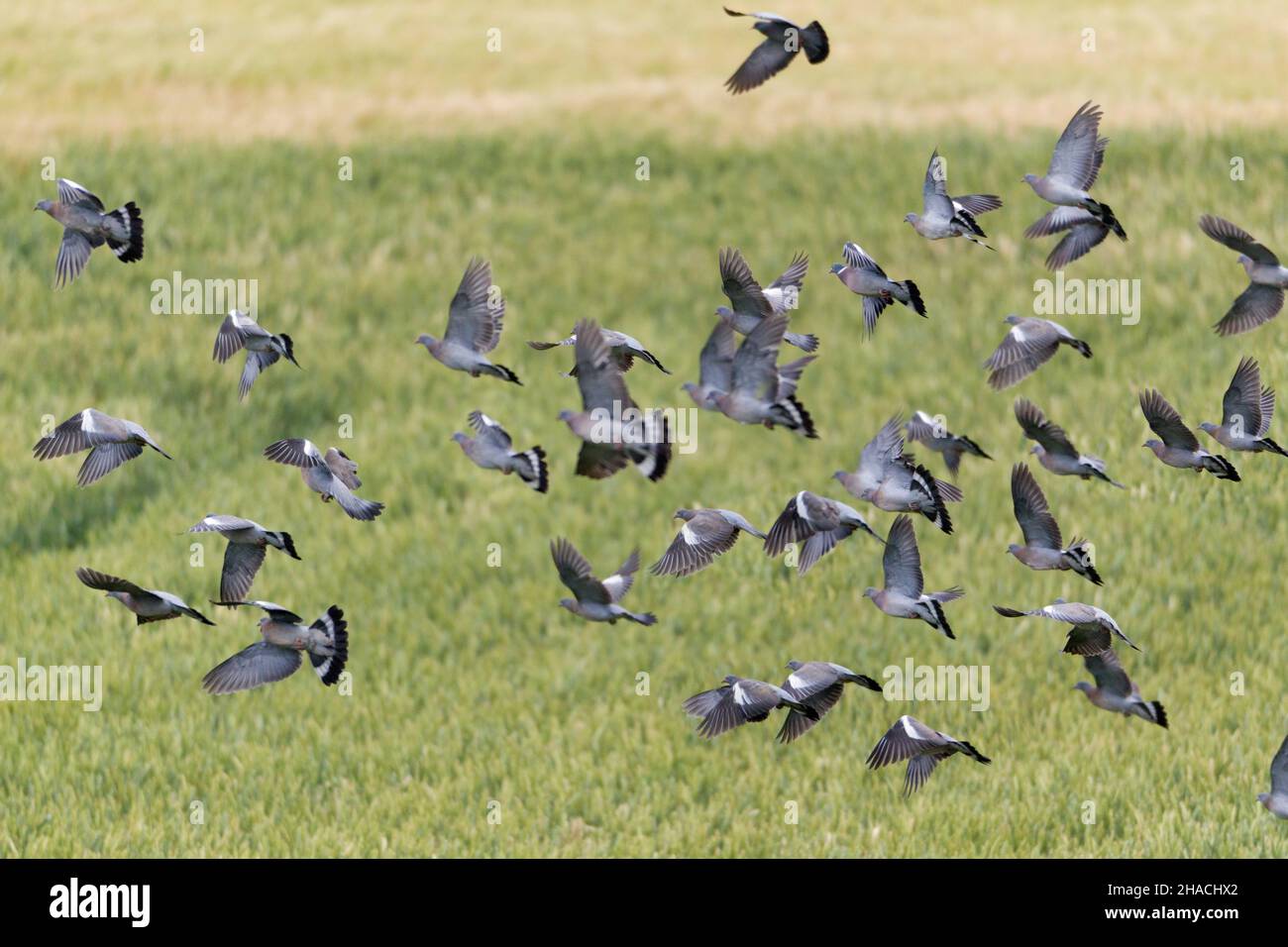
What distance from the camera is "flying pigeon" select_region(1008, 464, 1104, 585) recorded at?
936 centimetres

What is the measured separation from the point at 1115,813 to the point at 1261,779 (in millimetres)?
1058

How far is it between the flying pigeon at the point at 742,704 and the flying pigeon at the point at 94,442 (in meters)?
3.92

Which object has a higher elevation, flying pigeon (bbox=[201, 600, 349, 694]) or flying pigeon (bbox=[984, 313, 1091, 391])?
flying pigeon (bbox=[984, 313, 1091, 391])

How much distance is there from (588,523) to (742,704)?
178 inches

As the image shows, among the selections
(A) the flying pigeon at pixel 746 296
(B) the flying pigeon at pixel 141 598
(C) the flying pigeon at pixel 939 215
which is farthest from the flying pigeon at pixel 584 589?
(C) the flying pigeon at pixel 939 215

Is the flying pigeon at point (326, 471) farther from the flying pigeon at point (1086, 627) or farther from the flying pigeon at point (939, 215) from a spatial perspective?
the flying pigeon at point (1086, 627)

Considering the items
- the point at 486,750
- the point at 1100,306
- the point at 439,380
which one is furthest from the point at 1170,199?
the point at 486,750

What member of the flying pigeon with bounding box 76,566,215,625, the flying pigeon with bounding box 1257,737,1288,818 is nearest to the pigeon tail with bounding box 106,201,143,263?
the flying pigeon with bounding box 76,566,215,625

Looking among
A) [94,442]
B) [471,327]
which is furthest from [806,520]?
[94,442]

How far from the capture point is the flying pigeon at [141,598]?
884cm

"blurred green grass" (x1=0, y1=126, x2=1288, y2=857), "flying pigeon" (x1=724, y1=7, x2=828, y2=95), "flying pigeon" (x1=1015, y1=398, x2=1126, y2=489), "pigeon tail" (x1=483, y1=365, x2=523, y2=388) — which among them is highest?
"flying pigeon" (x1=724, y1=7, x2=828, y2=95)

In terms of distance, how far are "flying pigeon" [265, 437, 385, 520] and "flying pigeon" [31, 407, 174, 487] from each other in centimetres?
90

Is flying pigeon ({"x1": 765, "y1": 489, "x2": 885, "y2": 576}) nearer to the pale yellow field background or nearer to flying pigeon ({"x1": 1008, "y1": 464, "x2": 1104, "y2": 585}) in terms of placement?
flying pigeon ({"x1": 1008, "y1": 464, "x2": 1104, "y2": 585})

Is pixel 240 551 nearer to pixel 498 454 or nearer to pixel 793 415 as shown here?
pixel 498 454
